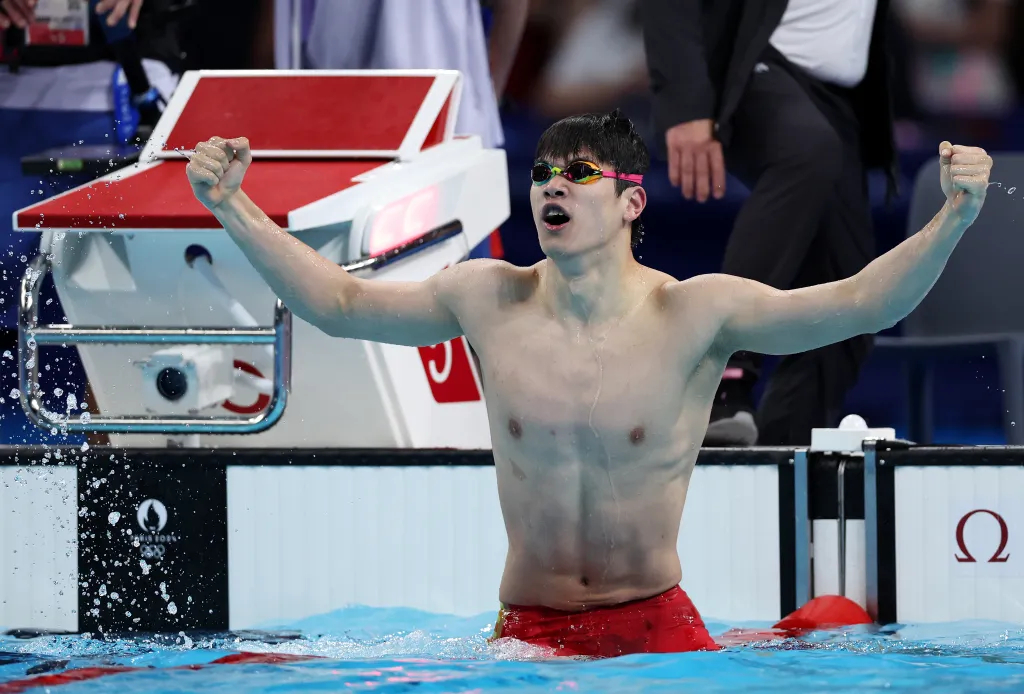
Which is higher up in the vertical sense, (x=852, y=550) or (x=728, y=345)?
(x=728, y=345)

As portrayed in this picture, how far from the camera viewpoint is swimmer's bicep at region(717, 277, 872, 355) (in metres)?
2.42

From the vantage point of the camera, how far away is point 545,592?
265 cm

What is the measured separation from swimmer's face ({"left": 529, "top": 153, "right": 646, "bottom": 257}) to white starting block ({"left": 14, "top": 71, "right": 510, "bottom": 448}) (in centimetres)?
125

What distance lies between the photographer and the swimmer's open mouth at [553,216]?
2.49 metres

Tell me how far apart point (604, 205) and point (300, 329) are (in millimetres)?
1600

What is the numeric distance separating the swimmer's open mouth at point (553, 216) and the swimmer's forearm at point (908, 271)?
0.55 m

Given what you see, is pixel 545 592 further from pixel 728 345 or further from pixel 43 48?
pixel 43 48

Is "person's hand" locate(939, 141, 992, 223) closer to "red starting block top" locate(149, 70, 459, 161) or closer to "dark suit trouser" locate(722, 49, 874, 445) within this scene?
"red starting block top" locate(149, 70, 459, 161)

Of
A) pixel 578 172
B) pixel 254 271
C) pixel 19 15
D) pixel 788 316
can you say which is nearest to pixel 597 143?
pixel 578 172

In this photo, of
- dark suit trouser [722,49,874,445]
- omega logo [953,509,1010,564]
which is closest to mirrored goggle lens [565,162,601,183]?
omega logo [953,509,1010,564]

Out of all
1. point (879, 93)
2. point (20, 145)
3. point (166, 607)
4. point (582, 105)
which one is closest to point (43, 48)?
point (20, 145)

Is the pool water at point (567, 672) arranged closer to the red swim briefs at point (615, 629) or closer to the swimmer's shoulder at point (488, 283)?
the red swim briefs at point (615, 629)

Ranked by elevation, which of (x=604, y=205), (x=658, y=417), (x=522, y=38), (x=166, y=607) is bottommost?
(x=166, y=607)

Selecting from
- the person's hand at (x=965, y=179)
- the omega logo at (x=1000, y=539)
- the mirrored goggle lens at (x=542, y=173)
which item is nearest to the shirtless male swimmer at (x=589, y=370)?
the mirrored goggle lens at (x=542, y=173)
